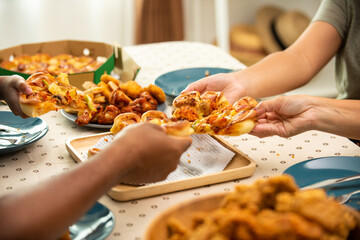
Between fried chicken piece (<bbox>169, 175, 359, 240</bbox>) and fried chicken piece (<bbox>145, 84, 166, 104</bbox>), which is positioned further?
fried chicken piece (<bbox>145, 84, 166, 104</bbox>)

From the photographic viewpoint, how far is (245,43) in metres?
4.22

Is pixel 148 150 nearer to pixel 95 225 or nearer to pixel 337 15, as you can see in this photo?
pixel 95 225

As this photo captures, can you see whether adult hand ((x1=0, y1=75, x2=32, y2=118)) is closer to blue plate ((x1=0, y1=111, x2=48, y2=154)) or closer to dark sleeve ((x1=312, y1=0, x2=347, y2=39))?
blue plate ((x1=0, y1=111, x2=48, y2=154))

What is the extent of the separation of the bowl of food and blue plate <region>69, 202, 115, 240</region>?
10.0 inches

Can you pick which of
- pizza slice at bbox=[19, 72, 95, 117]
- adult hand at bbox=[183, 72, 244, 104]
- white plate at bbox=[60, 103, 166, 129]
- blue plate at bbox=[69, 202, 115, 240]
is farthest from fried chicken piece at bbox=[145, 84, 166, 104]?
blue plate at bbox=[69, 202, 115, 240]

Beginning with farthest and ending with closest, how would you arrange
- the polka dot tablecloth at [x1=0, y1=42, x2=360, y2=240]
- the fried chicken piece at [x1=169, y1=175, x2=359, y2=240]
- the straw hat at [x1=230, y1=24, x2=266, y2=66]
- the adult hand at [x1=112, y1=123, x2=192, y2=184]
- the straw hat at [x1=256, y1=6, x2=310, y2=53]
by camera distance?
the straw hat at [x1=230, y1=24, x2=266, y2=66]
the straw hat at [x1=256, y1=6, x2=310, y2=53]
the polka dot tablecloth at [x1=0, y1=42, x2=360, y2=240]
the adult hand at [x1=112, y1=123, x2=192, y2=184]
the fried chicken piece at [x1=169, y1=175, x2=359, y2=240]


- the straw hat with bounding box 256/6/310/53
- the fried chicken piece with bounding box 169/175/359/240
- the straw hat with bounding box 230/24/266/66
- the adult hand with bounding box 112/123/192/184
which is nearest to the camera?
the fried chicken piece with bounding box 169/175/359/240

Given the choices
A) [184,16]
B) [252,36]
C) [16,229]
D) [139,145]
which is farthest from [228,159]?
[184,16]

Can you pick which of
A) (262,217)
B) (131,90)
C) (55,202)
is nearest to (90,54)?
(131,90)

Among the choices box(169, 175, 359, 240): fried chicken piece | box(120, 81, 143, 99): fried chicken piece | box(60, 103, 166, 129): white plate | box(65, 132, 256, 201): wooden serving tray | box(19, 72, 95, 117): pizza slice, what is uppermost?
box(169, 175, 359, 240): fried chicken piece

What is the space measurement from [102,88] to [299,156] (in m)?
0.80

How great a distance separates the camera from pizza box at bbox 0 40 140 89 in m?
1.91

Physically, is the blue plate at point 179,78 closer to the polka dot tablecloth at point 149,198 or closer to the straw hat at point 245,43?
the polka dot tablecloth at point 149,198

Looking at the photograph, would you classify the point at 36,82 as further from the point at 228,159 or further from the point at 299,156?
the point at 299,156
